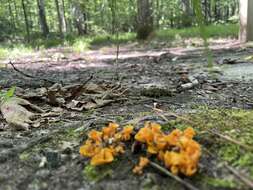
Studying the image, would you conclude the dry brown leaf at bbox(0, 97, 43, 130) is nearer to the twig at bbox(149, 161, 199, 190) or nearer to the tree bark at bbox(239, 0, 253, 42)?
the twig at bbox(149, 161, 199, 190)

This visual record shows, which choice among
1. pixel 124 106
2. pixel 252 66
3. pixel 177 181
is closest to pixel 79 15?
pixel 252 66

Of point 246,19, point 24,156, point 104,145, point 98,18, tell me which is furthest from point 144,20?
point 98,18

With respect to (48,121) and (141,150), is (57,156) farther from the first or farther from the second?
(48,121)

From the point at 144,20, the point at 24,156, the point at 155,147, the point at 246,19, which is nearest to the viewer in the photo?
the point at 155,147

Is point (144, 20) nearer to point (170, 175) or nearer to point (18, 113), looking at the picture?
point (18, 113)

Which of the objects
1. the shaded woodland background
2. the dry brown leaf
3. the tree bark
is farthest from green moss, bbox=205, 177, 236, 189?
the shaded woodland background

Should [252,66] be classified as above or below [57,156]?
below

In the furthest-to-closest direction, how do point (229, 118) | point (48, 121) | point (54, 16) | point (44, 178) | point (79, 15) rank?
1. point (54, 16)
2. point (79, 15)
3. point (48, 121)
4. point (229, 118)
5. point (44, 178)
